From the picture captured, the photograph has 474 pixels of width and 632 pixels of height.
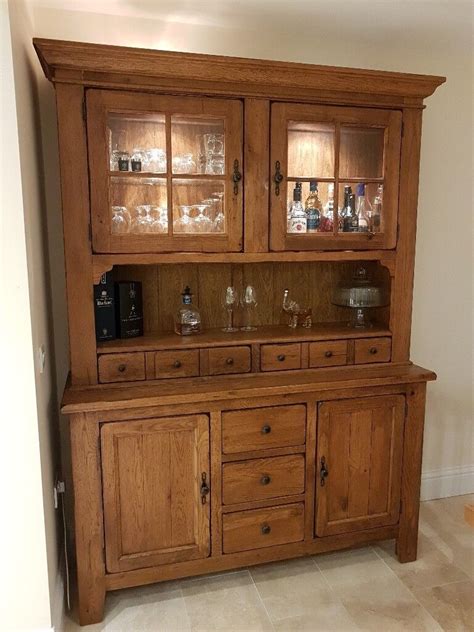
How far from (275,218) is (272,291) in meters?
0.50

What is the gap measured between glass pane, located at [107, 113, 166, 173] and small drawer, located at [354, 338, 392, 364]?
1.12 meters

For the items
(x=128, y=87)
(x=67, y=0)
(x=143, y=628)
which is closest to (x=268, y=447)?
(x=143, y=628)

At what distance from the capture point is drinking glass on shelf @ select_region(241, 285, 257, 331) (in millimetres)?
2379

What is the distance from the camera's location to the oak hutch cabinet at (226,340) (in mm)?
1896

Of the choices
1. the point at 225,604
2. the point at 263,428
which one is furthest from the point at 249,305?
the point at 225,604

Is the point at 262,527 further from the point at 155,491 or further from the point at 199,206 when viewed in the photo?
the point at 199,206

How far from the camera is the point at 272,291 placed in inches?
98.3

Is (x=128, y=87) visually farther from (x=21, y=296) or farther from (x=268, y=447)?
(x=268, y=447)

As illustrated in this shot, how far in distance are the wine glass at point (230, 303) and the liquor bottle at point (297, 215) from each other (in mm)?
415

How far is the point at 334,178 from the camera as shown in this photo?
2158 millimetres

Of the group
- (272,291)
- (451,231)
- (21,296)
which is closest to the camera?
(21,296)

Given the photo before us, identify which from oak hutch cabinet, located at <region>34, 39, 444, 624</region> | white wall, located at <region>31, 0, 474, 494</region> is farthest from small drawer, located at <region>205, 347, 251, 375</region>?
white wall, located at <region>31, 0, 474, 494</region>

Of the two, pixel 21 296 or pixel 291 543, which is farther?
pixel 291 543

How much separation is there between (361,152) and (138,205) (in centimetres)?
97
